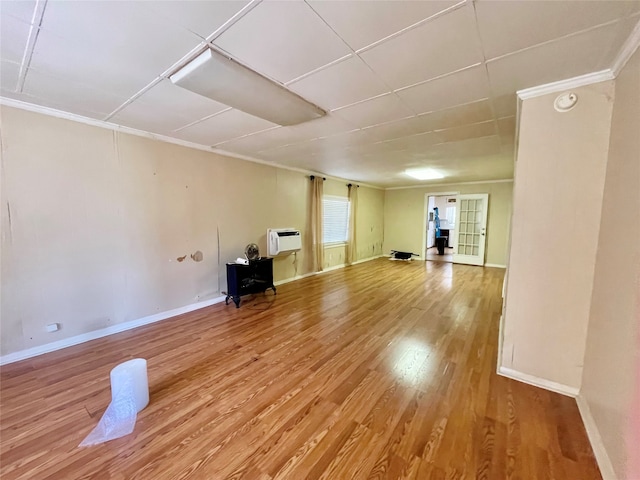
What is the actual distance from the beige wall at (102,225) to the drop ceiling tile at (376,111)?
7.88 ft

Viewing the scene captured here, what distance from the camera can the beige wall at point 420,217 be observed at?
6.92 m

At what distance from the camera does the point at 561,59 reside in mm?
1669

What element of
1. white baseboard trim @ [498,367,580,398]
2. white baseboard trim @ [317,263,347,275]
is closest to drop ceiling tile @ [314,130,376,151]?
A: white baseboard trim @ [498,367,580,398]

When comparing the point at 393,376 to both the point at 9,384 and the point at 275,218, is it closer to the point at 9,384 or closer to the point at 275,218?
the point at 9,384

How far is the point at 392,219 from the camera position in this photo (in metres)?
8.89

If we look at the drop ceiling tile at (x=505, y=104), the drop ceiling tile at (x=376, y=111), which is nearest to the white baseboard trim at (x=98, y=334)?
the drop ceiling tile at (x=376, y=111)

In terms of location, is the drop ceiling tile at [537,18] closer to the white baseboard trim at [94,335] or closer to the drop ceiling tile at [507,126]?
the drop ceiling tile at [507,126]

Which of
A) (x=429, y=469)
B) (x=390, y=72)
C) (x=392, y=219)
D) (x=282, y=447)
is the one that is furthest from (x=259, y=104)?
(x=392, y=219)

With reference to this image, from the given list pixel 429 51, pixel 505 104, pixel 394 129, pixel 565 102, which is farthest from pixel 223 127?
pixel 565 102

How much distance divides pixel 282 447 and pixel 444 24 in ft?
8.66

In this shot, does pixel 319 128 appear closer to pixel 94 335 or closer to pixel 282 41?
pixel 282 41

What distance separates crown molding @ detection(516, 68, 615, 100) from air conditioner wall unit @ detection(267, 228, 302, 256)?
3866mm

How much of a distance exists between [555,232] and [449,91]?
144 cm

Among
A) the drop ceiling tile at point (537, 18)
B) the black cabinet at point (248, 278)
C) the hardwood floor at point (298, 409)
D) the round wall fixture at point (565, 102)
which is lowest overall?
the hardwood floor at point (298, 409)
